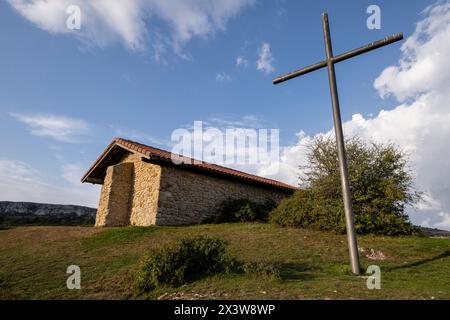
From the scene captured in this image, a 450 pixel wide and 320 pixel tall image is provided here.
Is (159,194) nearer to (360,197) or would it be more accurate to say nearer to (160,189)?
(160,189)

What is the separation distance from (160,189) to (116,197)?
11.1 feet

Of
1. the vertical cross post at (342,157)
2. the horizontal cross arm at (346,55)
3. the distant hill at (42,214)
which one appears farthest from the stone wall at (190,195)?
the distant hill at (42,214)

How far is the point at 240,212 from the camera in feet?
52.8

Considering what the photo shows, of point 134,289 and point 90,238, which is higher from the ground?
point 90,238

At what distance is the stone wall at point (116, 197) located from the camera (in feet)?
52.9

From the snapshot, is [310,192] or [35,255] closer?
[35,255]

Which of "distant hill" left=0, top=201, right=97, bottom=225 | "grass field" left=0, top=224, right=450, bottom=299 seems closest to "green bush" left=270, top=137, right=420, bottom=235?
"grass field" left=0, top=224, right=450, bottom=299

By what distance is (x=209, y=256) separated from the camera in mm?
6703

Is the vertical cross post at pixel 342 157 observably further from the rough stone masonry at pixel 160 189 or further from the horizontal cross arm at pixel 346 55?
the rough stone masonry at pixel 160 189

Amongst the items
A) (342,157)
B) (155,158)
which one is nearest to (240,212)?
(155,158)
